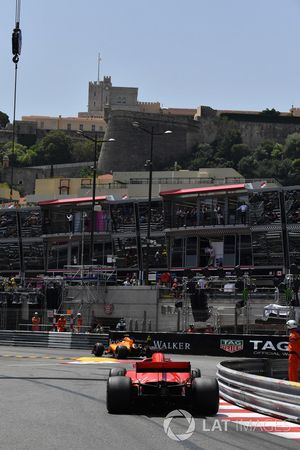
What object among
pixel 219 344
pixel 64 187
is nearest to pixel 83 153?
pixel 64 187

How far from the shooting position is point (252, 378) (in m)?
13.9

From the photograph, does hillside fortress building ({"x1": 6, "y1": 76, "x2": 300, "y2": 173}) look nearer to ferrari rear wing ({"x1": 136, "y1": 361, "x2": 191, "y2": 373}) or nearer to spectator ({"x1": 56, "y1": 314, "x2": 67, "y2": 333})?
spectator ({"x1": 56, "y1": 314, "x2": 67, "y2": 333})

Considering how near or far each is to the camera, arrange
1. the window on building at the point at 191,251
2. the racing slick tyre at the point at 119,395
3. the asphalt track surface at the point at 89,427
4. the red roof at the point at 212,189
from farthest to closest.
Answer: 1. the window on building at the point at 191,251
2. the red roof at the point at 212,189
3. the racing slick tyre at the point at 119,395
4. the asphalt track surface at the point at 89,427

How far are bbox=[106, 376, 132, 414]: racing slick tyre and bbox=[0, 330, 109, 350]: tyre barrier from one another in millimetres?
22689

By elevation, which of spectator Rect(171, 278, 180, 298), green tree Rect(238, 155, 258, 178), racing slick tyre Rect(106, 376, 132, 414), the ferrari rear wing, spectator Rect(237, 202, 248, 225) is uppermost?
green tree Rect(238, 155, 258, 178)

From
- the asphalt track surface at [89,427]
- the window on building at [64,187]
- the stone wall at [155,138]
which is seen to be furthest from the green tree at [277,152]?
the asphalt track surface at [89,427]

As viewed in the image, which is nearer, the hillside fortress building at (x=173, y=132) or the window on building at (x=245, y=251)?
the window on building at (x=245, y=251)

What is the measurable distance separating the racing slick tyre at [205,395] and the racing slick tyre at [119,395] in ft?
3.33

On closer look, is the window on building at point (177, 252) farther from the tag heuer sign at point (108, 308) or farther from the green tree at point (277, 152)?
the green tree at point (277, 152)

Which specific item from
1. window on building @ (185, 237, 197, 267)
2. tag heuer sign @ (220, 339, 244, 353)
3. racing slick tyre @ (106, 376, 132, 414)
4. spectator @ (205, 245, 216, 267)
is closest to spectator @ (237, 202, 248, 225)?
spectator @ (205, 245, 216, 267)

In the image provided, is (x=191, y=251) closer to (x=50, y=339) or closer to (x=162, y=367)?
(x=50, y=339)

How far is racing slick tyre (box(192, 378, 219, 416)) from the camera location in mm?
12773

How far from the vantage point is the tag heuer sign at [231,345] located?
98.9 feet

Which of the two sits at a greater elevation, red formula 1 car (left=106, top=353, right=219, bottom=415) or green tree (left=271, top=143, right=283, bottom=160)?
green tree (left=271, top=143, right=283, bottom=160)
